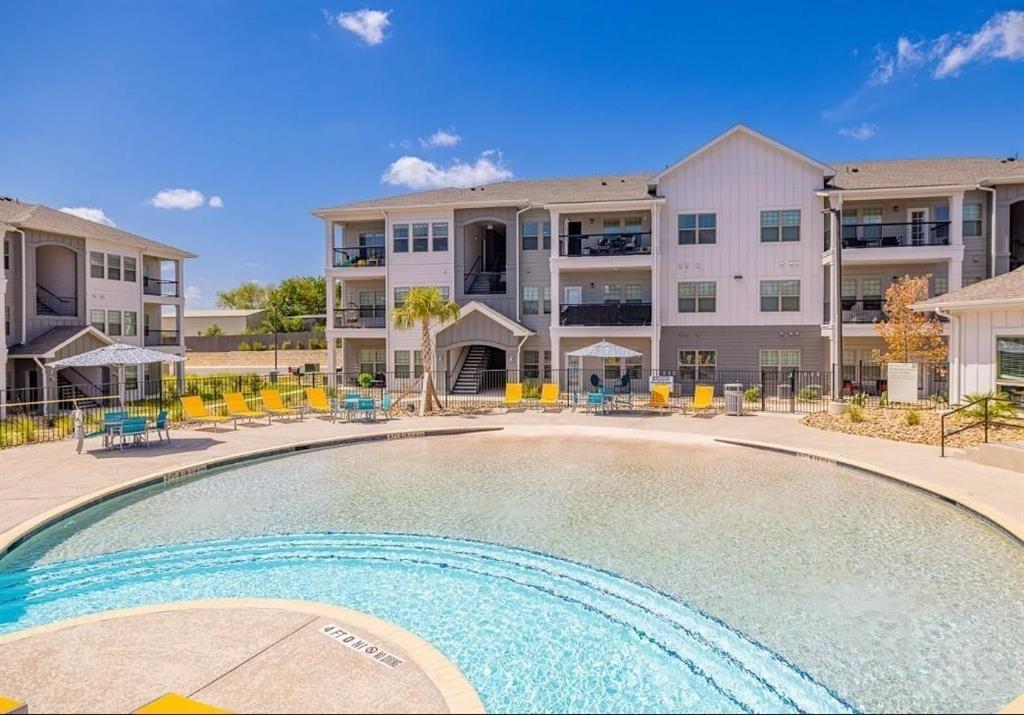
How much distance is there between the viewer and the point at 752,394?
957 inches

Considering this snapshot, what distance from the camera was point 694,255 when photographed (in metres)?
28.4

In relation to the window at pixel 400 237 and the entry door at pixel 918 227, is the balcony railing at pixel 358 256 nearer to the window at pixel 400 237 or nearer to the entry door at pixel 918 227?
the window at pixel 400 237

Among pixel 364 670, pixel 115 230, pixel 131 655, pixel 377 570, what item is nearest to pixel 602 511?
pixel 377 570

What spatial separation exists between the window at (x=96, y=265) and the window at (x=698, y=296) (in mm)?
29493

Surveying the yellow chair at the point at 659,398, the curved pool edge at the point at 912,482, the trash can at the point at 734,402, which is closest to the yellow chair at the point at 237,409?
the yellow chair at the point at 659,398

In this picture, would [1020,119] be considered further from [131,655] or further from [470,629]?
[131,655]

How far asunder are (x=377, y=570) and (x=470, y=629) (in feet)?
6.88

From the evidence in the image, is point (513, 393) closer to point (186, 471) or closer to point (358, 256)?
point (186, 471)

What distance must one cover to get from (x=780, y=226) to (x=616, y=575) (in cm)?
2452

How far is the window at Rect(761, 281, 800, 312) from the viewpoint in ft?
89.9

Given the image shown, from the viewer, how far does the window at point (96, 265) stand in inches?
1175

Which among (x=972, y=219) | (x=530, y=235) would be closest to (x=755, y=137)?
(x=972, y=219)

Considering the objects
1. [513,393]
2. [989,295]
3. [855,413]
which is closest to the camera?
[989,295]

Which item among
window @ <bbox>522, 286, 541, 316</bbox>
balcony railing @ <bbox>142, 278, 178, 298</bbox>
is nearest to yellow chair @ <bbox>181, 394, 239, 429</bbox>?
window @ <bbox>522, 286, 541, 316</bbox>
